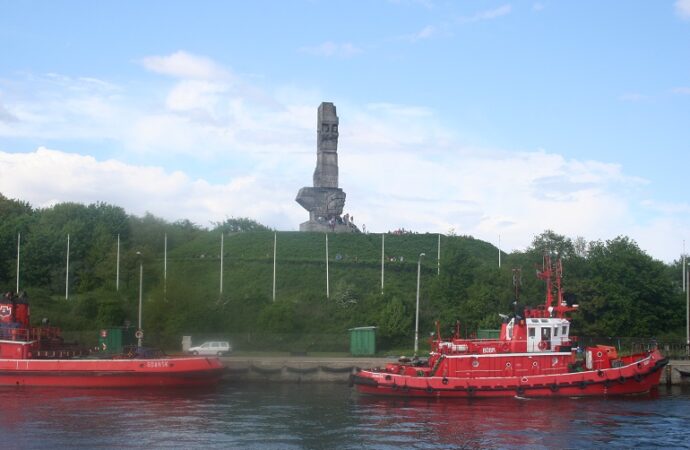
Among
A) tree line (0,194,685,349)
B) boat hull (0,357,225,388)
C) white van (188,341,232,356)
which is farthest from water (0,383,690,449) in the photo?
tree line (0,194,685,349)

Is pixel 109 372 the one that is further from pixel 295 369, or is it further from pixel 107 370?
pixel 295 369

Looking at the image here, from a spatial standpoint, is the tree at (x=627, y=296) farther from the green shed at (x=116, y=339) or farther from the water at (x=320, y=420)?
the green shed at (x=116, y=339)

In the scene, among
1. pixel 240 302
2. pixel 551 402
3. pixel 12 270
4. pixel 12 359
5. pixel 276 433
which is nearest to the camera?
pixel 276 433

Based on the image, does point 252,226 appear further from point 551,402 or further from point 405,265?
point 551,402

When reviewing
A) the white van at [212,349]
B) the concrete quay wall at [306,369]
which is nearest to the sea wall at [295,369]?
A: the concrete quay wall at [306,369]

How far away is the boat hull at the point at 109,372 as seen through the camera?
132ft

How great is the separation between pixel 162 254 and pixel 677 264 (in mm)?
55614

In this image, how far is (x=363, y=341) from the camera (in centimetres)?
4981

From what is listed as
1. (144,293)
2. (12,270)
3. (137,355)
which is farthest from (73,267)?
(137,355)

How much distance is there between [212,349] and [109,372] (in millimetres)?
10233

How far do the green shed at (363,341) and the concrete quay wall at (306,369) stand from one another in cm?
439

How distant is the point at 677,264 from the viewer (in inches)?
3300

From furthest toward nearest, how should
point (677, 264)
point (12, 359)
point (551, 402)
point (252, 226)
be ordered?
point (252, 226) → point (677, 264) → point (12, 359) → point (551, 402)

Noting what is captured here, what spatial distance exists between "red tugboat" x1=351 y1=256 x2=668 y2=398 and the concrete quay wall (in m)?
4.53
